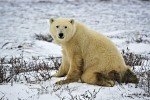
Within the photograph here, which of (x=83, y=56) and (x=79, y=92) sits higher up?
(x=83, y=56)

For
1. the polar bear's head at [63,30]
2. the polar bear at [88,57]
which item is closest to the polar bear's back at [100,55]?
the polar bear at [88,57]

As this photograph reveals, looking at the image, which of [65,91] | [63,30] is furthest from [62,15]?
[65,91]

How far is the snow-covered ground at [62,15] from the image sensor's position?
15.4 feet

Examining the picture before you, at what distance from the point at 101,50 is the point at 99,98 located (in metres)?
1.02

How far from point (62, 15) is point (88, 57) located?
533 inches

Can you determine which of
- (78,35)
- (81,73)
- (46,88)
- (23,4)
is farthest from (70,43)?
(23,4)

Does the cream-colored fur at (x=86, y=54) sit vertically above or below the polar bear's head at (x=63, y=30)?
below

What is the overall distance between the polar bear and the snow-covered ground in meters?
0.18

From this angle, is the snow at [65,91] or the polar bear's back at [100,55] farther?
the polar bear's back at [100,55]

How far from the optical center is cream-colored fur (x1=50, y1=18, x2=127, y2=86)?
16.6ft

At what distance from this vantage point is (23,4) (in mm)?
22453

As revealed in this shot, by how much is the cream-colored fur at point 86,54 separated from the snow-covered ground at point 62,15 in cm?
22

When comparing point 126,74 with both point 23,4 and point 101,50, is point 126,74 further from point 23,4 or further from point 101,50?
point 23,4

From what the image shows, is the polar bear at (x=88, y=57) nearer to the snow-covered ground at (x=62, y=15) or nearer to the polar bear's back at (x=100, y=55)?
the polar bear's back at (x=100, y=55)
